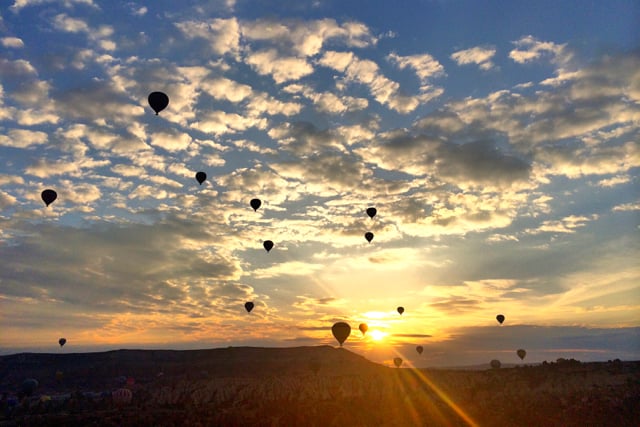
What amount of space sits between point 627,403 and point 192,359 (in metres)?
141

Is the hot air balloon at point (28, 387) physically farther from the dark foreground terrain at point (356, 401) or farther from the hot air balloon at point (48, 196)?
the hot air balloon at point (48, 196)

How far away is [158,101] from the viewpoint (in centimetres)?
5353

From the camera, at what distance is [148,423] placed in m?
50.8

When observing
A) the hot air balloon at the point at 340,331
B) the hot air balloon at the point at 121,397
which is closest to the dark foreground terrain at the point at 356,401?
the hot air balloon at the point at 121,397

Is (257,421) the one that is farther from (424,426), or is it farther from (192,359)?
(192,359)

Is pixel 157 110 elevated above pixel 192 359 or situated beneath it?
elevated above

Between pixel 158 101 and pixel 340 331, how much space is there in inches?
1809

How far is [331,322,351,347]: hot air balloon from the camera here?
78.8m

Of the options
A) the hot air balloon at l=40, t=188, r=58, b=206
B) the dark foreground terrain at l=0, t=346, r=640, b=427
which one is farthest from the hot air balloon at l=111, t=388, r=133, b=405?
the hot air balloon at l=40, t=188, r=58, b=206

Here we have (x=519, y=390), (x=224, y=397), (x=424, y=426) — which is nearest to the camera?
(x=424, y=426)

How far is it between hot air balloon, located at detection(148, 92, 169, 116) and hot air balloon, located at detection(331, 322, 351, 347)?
44439 mm

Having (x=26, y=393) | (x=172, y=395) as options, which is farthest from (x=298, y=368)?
(x=26, y=393)

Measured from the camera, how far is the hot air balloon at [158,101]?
53062 mm

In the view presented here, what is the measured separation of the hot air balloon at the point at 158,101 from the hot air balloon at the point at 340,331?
44439 millimetres
